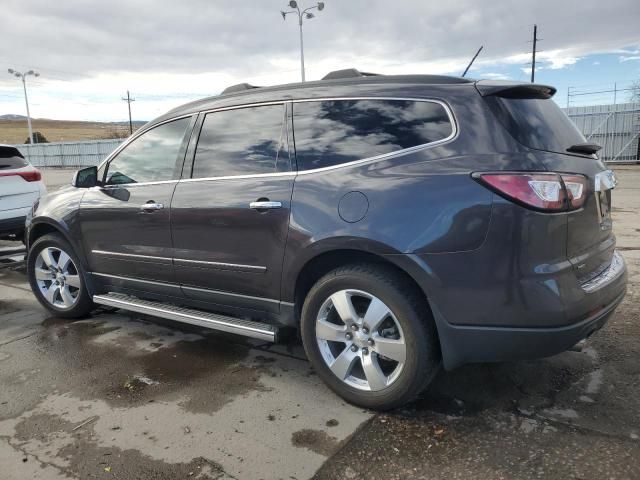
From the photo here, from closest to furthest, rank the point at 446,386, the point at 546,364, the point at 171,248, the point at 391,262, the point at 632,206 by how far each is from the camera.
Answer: the point at 391,262 < the point at 446,386 < the point at 546,364 < the point at 171,248 < the point at 632,206

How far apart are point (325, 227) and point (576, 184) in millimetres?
1298

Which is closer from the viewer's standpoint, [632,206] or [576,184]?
[576,184]

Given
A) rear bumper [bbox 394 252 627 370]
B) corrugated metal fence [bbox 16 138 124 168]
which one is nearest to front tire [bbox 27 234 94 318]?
rear bumper [bbox 394 252 627 370]

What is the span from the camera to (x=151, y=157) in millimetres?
4129

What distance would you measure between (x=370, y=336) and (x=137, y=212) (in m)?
2.07

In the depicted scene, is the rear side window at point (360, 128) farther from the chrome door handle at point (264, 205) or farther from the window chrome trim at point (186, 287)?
the window chrome trim at point (186, 287)

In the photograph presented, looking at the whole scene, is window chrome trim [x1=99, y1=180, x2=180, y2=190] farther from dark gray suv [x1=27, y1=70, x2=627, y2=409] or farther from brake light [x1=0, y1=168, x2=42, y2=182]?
brake light [x1=0, y1=168, x2=42, y2=182]

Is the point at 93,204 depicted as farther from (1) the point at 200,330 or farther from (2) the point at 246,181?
(2) the point at 246,181

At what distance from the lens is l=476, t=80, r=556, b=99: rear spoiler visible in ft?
9.18

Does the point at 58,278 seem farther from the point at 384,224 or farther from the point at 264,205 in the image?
the point at 384,224

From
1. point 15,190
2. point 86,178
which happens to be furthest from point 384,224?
point 15,190

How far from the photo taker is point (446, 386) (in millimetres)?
3336

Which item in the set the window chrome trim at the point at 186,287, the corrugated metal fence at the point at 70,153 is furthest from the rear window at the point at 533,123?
the corrugated metal fence at the point at 70,153

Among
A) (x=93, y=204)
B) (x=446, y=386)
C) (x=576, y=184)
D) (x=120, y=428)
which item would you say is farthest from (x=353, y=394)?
(x=93, y=204)
